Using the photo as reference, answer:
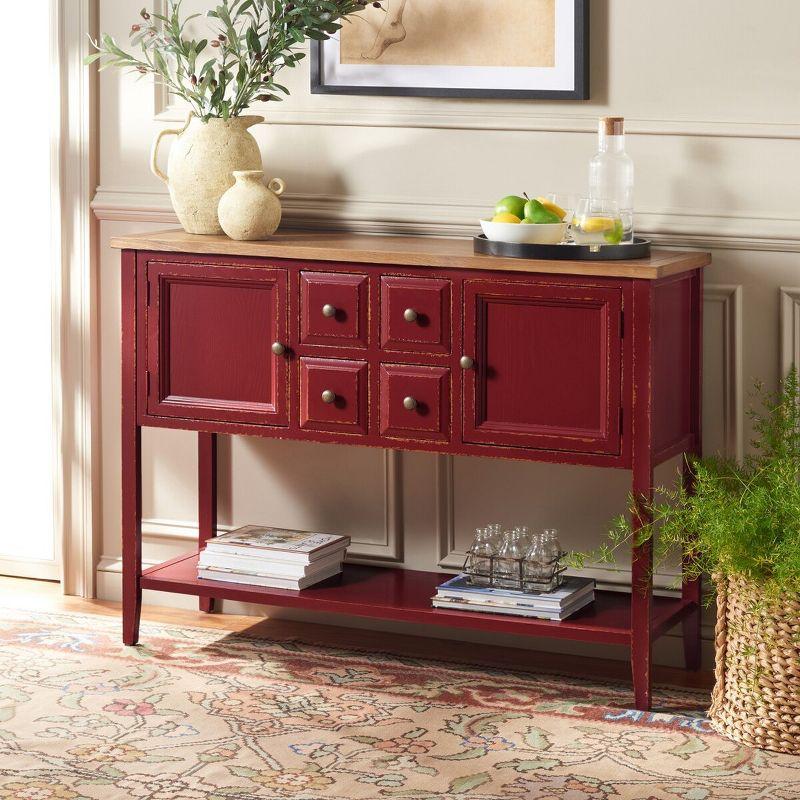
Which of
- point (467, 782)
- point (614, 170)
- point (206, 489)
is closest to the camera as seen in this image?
point (467, 782)

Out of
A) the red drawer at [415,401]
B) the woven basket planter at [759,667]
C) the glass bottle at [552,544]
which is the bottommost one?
the woven basket planter at [759,667]

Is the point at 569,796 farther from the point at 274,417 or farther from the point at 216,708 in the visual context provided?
the point at 274,417

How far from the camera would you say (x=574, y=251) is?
288 centimetres

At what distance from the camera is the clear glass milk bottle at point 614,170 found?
9.93 ft

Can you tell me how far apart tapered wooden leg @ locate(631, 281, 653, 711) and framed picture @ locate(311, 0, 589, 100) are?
687mm

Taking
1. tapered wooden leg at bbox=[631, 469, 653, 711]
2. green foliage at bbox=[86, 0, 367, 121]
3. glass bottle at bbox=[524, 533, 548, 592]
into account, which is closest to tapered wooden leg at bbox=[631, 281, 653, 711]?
tapered wooden leg at bbox=[631, 469, 653, 711]

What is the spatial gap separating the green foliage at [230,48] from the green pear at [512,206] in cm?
60

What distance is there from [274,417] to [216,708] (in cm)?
65

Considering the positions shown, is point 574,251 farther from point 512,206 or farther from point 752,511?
point 752,511

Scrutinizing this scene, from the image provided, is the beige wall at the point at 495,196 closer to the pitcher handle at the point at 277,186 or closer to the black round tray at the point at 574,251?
the pitcher handle at the point at 277,186

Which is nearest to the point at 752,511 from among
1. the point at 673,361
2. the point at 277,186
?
the point at 673,361

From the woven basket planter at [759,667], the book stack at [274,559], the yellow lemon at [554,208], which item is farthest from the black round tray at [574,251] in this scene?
the book stack at [274,559]

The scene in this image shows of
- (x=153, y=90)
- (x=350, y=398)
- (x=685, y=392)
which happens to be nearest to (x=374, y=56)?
(x=153, y=90)

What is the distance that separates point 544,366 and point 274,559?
0.85 metres
